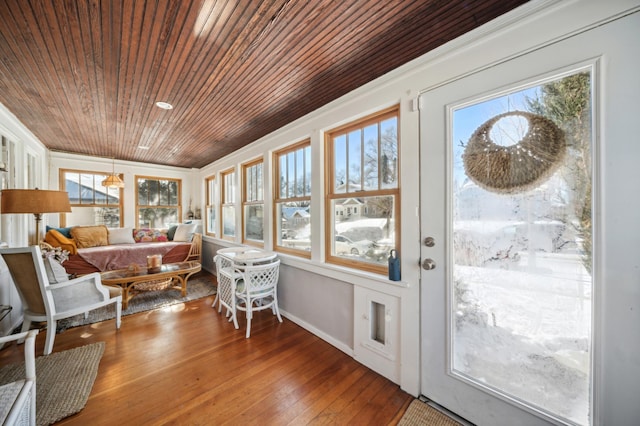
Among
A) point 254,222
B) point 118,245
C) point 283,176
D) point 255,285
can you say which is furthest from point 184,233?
point 255,285

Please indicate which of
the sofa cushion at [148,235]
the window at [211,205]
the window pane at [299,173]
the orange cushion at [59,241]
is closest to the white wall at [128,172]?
the sofa cushion at [148,235]

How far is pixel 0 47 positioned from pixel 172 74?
Answer: 107cm

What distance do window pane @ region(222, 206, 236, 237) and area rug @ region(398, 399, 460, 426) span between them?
12.3ft

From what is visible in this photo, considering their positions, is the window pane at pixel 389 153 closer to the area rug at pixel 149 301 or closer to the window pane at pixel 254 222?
the window pane at pixel 254 222

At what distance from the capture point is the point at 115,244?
4.66m

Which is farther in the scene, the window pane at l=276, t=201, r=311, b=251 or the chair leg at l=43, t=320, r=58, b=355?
the window pane at l=276, t=201, r=311, b=251

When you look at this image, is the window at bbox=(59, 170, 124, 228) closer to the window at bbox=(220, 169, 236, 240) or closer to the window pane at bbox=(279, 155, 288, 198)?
the window at bbox=(220, 169, 236, 240)

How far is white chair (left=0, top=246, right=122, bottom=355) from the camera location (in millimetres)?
1947

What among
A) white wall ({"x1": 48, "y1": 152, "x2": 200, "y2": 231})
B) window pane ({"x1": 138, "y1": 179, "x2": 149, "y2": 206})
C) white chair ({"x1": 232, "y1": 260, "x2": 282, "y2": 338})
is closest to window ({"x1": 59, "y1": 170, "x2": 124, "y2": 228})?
white wall ({"x1": 48, "y1": 152, "x2": 200, "y2": 231})

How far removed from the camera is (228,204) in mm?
4574

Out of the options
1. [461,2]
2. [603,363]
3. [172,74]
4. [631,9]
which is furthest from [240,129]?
[603,363]

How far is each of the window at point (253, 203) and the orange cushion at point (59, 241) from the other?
9.65 feet

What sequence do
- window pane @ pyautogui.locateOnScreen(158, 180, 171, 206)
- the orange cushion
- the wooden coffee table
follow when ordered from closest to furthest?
1. the wooden coffee table
2. the orange cushion
3. window pane @ pyautogui.locateOnScreen(158, 180, 171, 206)

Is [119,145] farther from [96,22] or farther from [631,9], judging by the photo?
[631,9]
